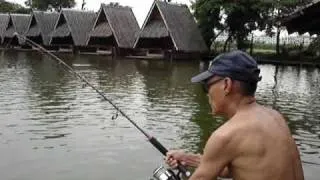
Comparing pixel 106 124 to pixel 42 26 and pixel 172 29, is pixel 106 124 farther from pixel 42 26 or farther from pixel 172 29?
pixel 42 26

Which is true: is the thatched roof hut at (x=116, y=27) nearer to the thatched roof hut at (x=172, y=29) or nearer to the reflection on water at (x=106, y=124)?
the thatched roof hut at (x=172, y=29)

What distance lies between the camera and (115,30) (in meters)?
46.7

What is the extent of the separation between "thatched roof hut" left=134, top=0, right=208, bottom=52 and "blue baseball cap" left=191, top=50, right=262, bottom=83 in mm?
38482

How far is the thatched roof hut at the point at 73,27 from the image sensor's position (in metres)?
50.3

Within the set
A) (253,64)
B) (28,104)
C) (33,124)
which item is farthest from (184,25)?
(253,64)

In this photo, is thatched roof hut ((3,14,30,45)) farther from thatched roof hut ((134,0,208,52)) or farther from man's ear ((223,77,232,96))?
man's ear ((223,77,232,96))

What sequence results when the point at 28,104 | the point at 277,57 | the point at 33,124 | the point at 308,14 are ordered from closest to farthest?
the point at 308,14, the point at 33,124, the point at 28,104, the point at 277,57

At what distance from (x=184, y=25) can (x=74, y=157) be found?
3534 cm

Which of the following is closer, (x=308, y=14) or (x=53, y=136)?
(x=308, y=14)

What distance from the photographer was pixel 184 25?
147 ft

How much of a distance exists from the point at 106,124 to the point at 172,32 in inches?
1159

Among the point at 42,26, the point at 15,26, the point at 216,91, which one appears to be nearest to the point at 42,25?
the point at 42,26

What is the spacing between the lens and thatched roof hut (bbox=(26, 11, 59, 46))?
178ft

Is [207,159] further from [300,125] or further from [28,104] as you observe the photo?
[28,104]
